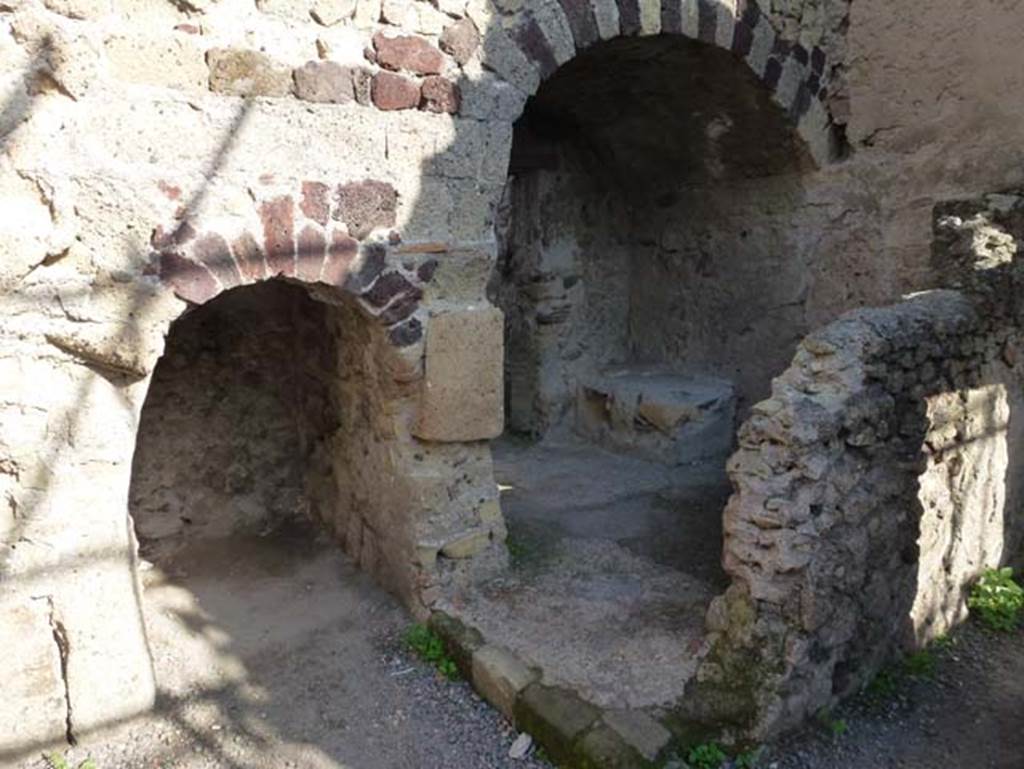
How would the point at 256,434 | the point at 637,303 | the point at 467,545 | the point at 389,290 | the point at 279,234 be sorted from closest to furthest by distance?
the point at 279,234 → the point at 389,290 → the point at 467,545 → the point at 256,434 → the point at 637,303

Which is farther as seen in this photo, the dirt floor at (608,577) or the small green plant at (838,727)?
the dirt floor at (608,577)

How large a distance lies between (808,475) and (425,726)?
1.60 meters

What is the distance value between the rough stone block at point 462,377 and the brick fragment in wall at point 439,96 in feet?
2.57

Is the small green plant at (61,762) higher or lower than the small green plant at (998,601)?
lower

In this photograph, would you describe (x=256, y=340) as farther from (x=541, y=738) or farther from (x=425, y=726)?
(x=541, y=738)

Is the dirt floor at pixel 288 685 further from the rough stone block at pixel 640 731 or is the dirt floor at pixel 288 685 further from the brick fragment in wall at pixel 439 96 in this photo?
the brick fragment in wall at pixel 439 96

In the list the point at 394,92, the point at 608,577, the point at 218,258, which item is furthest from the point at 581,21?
the point at 608,577

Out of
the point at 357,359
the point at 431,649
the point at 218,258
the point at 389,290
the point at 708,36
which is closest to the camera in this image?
the point at 218,258

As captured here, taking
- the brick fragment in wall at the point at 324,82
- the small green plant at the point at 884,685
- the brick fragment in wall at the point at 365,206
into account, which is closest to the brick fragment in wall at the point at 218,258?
the brick fragment in wall at the point at 365,206

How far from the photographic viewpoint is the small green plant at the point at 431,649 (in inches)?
125

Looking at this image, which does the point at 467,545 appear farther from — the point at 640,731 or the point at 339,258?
the point at 339,258

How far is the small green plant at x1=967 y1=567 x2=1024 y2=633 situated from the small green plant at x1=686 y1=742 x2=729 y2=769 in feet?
5.57

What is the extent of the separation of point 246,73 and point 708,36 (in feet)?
7.49

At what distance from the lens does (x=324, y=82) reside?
289 cm
